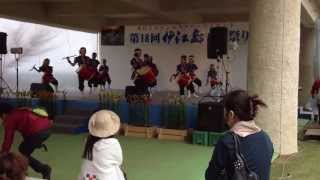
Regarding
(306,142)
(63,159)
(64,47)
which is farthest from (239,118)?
(64,47)

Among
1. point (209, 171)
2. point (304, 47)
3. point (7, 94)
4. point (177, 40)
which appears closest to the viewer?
point (209, 171)

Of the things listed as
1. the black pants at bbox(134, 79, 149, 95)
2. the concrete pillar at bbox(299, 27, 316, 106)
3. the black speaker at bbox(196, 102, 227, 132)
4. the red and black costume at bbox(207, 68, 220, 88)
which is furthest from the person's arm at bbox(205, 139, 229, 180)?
the red and black costume at bbox(207, 68, 220, 88)

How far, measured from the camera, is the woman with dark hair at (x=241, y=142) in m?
2.27

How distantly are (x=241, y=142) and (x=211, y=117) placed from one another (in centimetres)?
602

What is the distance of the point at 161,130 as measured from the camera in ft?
A: 28.9

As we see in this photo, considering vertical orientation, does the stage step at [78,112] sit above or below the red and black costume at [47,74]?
below

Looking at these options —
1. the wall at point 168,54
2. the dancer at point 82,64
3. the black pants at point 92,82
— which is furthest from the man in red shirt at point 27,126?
the wall at point 168,54

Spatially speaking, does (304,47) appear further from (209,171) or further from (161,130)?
(209,171)

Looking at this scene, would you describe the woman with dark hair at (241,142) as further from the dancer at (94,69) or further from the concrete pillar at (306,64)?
the concrete pillar at (306,64)

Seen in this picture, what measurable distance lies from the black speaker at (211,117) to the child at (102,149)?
540 centimetres

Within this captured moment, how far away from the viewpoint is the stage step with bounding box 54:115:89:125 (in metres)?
9.48

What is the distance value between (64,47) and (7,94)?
8.74 metres

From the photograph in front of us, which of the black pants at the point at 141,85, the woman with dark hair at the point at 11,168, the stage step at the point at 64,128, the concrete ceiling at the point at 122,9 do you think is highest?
the concrete ceiling at the point at 122,9

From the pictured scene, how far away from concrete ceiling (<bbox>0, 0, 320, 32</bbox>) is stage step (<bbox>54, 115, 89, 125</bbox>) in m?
3.21
